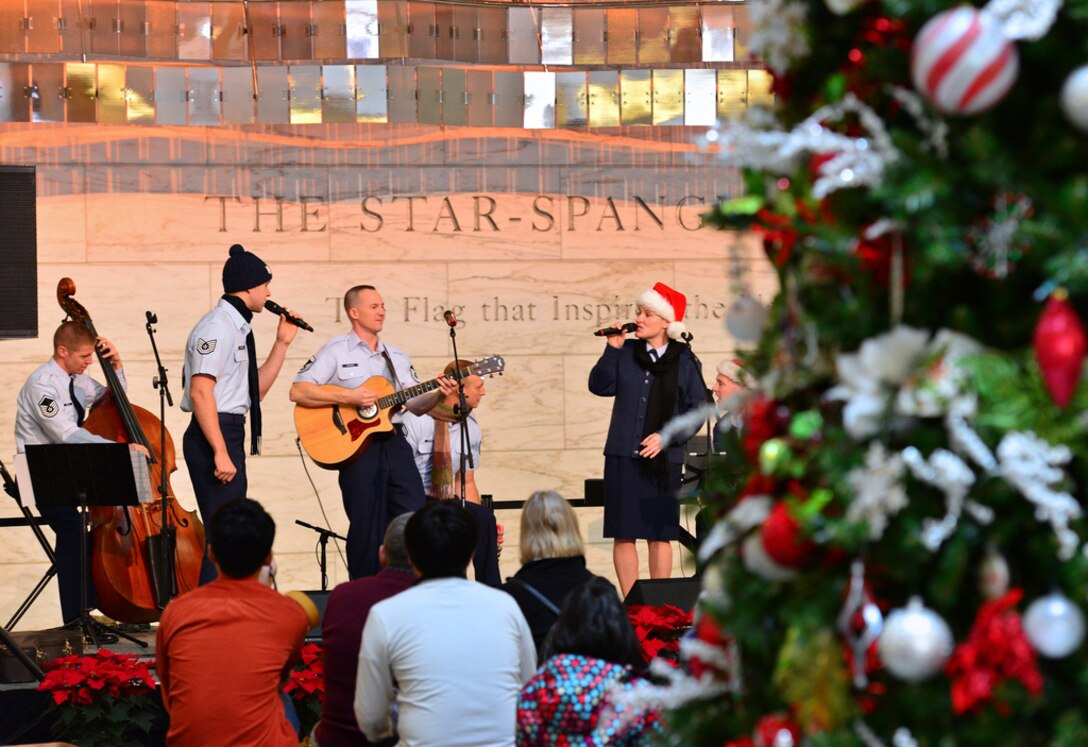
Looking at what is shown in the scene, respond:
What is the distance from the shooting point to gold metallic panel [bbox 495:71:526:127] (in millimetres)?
10609

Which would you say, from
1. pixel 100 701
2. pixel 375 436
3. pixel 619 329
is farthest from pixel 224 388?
pixel 100 701

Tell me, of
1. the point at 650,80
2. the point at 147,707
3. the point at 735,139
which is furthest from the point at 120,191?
the point at 735,139

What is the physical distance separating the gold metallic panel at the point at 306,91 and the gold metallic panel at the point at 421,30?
64cm

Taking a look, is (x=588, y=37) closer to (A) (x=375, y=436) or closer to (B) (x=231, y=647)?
(A) (x=375, y=436)

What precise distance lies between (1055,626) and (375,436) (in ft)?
20.9

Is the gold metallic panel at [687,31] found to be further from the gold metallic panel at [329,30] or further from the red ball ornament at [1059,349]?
the red ball ornament at [1059,349]

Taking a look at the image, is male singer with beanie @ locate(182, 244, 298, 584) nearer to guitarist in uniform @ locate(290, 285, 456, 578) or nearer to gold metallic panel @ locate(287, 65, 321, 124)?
guitarist in uniform @ locate(290, 285, 456, 578)

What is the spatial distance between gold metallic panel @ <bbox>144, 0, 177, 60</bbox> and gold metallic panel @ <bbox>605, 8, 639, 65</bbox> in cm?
287

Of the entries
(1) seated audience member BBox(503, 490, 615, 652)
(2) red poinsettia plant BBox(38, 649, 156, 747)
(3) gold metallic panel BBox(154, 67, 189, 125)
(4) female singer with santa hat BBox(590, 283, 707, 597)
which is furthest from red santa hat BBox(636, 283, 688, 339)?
(3) gold metallic panel BBox(154, 67, 189, 125)

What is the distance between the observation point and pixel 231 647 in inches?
156

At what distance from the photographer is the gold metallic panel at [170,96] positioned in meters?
10.2

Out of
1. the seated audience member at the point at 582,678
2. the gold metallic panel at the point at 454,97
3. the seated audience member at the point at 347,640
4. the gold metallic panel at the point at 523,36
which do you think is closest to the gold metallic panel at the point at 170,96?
the gold metallic panel at the point at 454,97

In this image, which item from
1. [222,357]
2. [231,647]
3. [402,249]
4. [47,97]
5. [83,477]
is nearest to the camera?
[231,647]

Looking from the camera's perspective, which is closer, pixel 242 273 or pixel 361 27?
pixel 242 273
